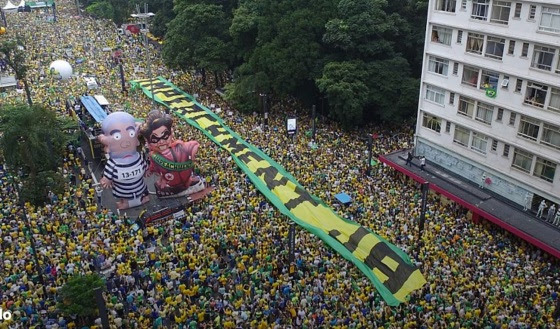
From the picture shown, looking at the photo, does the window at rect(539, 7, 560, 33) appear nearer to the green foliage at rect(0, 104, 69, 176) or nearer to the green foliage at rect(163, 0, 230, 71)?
the green foliage at rect(163, 0, 230, 71)

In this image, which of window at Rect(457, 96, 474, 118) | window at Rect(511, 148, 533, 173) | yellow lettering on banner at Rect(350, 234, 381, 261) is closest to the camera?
yellow lettering on banner at Rect(350, 234, 381, 261)

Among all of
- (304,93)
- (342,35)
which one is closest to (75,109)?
(304,93)

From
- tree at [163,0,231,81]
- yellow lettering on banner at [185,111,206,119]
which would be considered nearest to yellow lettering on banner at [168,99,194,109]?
yellow lettering on banner at [185,111,206,119]

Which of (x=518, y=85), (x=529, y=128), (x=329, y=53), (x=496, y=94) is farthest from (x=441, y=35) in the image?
(x=329, y=53)

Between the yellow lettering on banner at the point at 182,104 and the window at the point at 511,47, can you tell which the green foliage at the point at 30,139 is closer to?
the yellow lettering on banner at the point at 182,104

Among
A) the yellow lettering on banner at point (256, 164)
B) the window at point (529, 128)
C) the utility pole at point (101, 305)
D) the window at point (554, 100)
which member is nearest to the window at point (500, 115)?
the window at point (529, 128)
